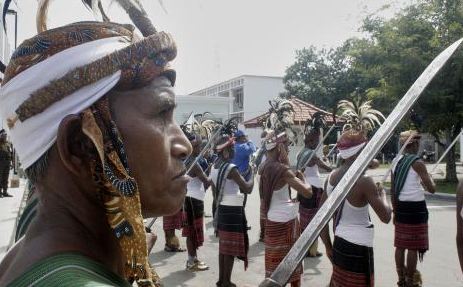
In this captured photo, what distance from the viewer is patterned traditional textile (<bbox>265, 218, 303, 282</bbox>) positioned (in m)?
5.14

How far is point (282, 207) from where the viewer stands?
211 inches

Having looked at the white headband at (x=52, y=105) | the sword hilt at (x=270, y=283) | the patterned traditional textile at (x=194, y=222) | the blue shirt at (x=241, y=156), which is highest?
the white headband at (x=52, y=105)

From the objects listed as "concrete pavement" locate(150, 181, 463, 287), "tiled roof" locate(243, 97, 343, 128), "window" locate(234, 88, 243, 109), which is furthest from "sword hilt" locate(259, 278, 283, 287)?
"window" locate(234, 88, 243, 109)

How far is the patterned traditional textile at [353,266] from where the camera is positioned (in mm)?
4172

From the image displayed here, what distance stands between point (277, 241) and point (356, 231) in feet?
3.74

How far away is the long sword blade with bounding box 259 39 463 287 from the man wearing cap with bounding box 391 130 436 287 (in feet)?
14.8

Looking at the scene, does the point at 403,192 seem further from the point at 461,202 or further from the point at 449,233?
the point at 449,233

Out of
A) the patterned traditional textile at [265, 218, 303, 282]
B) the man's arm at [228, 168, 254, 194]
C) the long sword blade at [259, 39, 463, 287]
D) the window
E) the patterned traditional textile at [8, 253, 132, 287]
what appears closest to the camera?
the patterned traditional textile at [8, 253, 132, 287]

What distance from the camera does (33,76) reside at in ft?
3.51

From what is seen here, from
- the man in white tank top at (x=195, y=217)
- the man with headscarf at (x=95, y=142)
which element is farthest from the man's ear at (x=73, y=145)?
the man in white tank top at (x=195, y=217)

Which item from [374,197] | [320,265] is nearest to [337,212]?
[374,197]

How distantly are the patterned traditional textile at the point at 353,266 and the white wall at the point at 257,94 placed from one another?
42.3 meters

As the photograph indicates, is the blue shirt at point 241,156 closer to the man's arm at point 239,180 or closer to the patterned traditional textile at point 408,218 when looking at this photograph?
the man's arm at point 239,180

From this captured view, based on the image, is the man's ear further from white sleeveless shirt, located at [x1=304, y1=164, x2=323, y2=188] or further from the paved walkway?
white sleeveless shirt, located at [x1=304, y1=164, x2=323, y2=188]
